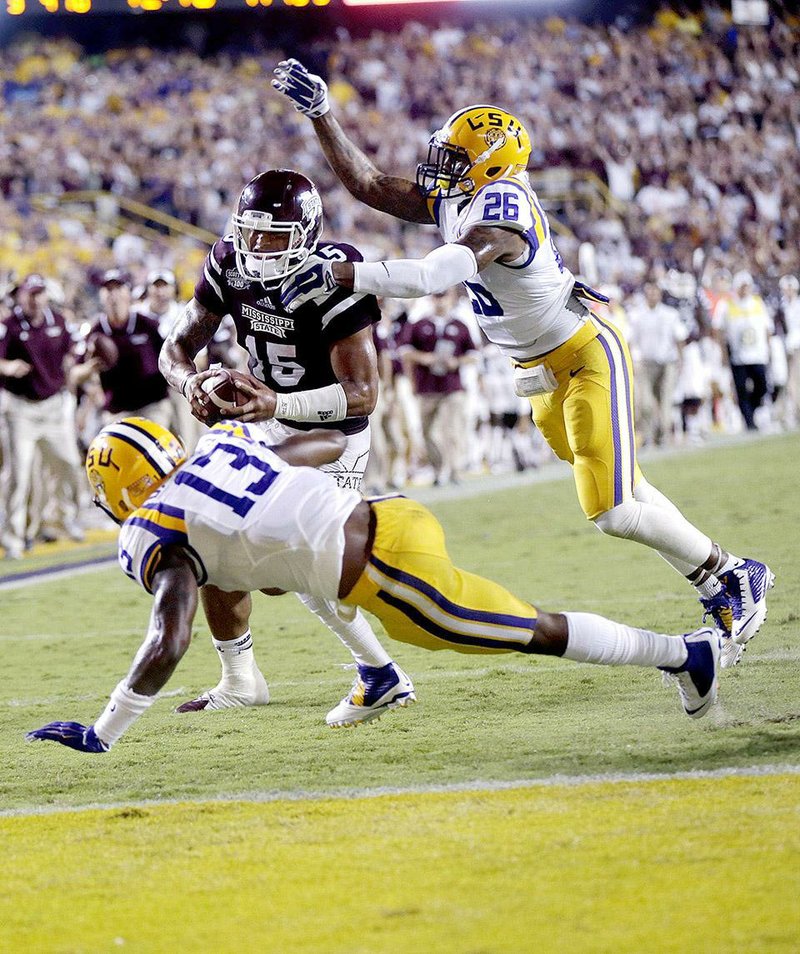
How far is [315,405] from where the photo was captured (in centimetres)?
472

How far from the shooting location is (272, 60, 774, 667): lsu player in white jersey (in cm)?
486

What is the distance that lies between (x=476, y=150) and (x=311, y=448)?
1396 millimetres

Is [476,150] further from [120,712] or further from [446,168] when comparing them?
[120,712]

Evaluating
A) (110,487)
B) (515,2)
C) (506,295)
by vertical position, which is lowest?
(110,487)

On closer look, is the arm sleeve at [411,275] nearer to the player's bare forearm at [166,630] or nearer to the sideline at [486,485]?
the player's bare forearm at [166,630]

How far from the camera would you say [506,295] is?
4953mm

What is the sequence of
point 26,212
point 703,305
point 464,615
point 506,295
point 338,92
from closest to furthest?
point 464,615
point 506,295
point 703,305
point 26,212
point 338,92

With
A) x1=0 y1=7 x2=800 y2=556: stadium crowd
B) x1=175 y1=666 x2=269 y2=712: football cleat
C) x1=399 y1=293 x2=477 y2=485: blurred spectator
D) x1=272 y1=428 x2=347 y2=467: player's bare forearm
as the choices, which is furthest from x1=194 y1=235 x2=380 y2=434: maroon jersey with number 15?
x1=0 y1=7 x2=800 y2=556: stadium crowd

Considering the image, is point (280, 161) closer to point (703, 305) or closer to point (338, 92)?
point (338, 92)

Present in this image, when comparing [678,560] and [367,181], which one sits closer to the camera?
[678,560]

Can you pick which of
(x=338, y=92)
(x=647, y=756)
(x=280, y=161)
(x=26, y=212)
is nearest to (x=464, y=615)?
(x=647, y=756)

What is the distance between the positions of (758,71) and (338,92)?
7615 mm

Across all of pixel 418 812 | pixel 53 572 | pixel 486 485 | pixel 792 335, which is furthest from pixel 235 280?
pixel 792 335

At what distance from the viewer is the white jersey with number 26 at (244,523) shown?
375cm
